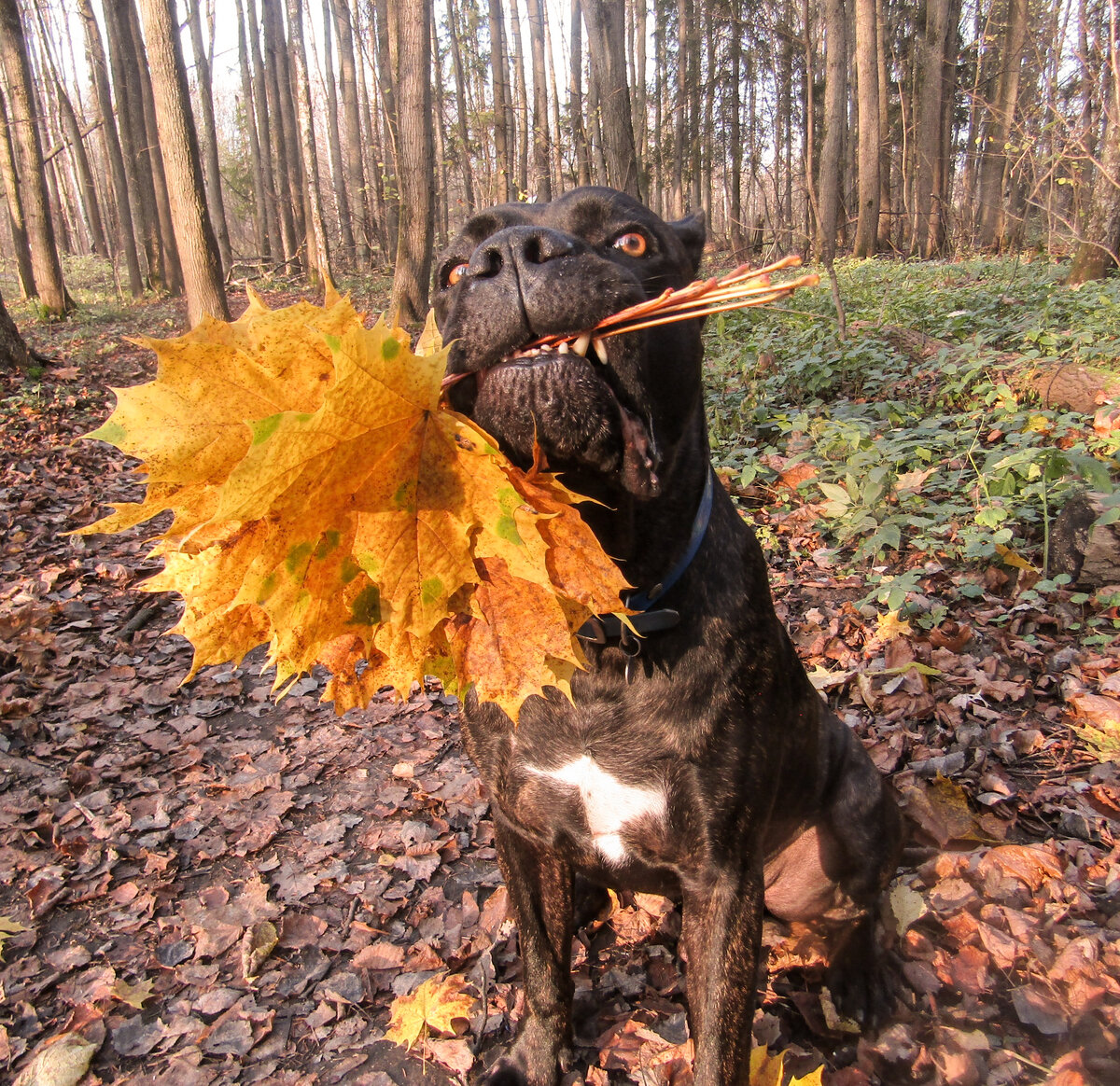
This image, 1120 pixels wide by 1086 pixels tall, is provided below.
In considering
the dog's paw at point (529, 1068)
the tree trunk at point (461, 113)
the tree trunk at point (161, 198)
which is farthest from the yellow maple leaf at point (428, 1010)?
the tree trunk at point (461, 113)

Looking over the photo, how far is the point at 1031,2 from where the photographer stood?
15.9m

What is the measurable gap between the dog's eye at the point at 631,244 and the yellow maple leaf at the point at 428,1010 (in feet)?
7.67

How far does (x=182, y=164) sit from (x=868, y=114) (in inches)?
499

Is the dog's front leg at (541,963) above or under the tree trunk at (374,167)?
under

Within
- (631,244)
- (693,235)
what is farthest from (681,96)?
(631,244)

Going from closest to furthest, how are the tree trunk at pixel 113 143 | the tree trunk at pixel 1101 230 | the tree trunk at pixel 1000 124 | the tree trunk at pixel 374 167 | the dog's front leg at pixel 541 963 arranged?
the dog's front leg at pixel 541 963, the tree trunk at pixel 1101 230, the tree trunk at pixel 1000 124, the tree trunk at pixel 113 143, the tree trunk at pixel 374 167

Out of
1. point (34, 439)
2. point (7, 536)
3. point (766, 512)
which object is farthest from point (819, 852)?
point (34, 439)

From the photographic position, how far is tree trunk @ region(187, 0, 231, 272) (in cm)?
2045

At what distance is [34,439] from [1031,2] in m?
20.0

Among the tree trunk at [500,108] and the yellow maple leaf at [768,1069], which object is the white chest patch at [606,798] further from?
the tree trunk at [500,108]

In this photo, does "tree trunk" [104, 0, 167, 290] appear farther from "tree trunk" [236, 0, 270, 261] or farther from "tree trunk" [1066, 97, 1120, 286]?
"tree trunk" [1066, 97, 1120, 286]

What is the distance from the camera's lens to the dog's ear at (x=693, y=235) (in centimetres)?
244

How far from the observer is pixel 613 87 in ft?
28.1

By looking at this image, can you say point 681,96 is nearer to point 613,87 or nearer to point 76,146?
point 613,87
